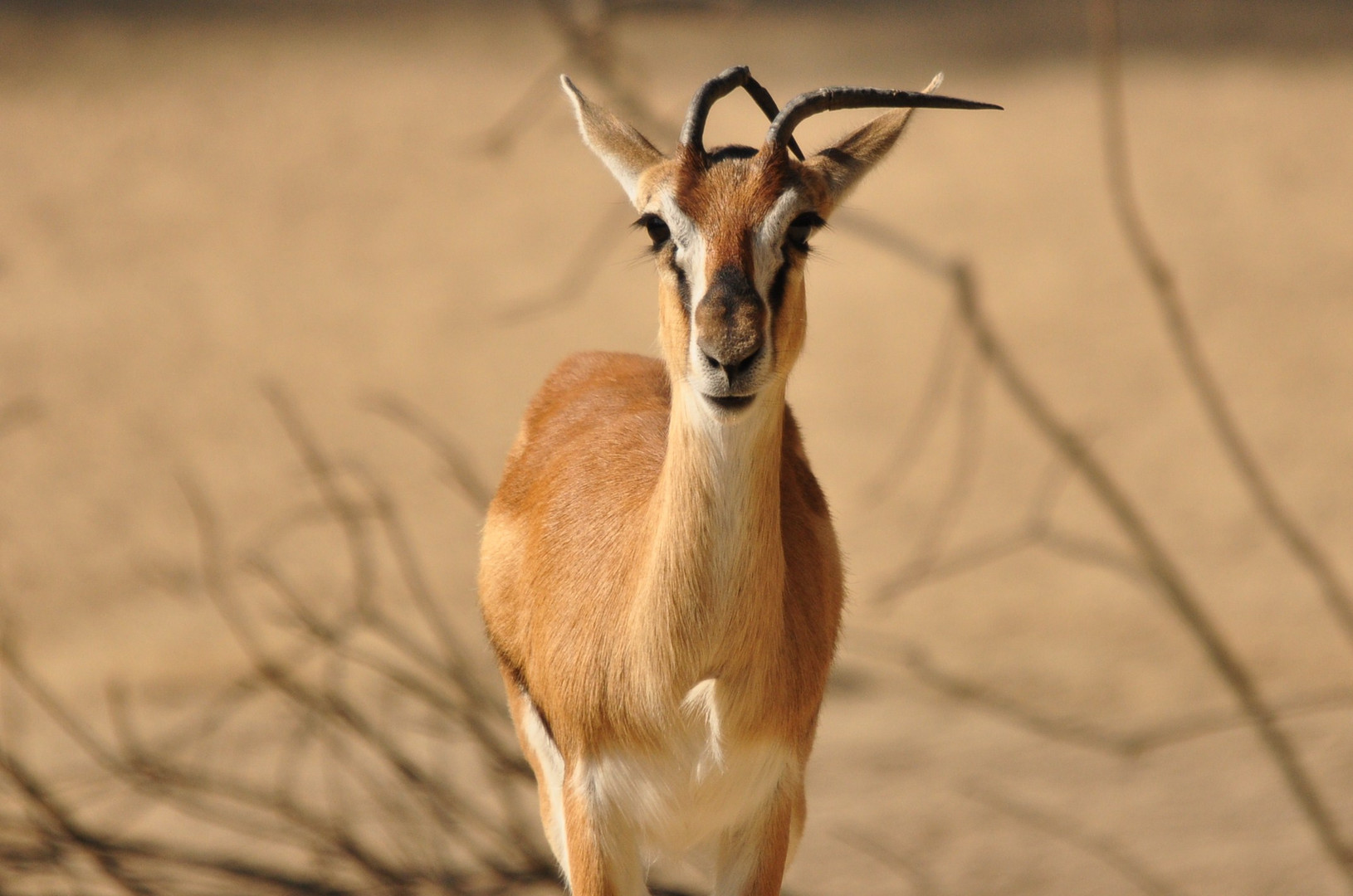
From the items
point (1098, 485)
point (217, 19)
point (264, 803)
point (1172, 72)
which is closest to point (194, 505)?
point (264, 803)

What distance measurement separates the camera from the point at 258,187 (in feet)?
18.5

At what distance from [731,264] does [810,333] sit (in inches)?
142

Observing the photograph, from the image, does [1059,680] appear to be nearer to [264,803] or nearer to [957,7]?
[957,7]

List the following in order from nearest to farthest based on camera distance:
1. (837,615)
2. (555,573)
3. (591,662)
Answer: (591,662) → (555,573) → (837,615)

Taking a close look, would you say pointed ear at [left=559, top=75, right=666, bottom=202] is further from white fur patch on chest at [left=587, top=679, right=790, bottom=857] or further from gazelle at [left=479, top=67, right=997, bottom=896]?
white fur patch on chest at [left=587, top=679, right=790, bottom=857]

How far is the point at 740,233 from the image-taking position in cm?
221

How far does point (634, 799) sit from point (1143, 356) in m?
3.76

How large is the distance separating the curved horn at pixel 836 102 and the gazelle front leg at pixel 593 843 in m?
1.20

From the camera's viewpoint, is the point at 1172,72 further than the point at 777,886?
Yes

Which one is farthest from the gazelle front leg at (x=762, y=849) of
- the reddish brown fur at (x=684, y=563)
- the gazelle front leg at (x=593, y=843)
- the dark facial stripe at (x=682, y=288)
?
the dark facial stripe at (x=682, y=288)

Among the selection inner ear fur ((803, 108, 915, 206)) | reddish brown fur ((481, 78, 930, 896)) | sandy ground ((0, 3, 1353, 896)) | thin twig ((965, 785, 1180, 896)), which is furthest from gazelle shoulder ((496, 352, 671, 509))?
thin twig ((965, 785, 1180, 896))

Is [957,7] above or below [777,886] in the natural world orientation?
above

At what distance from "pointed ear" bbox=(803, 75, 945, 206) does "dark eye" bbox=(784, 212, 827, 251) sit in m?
0.11

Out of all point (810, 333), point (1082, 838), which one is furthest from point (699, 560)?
point (1082, 838)
